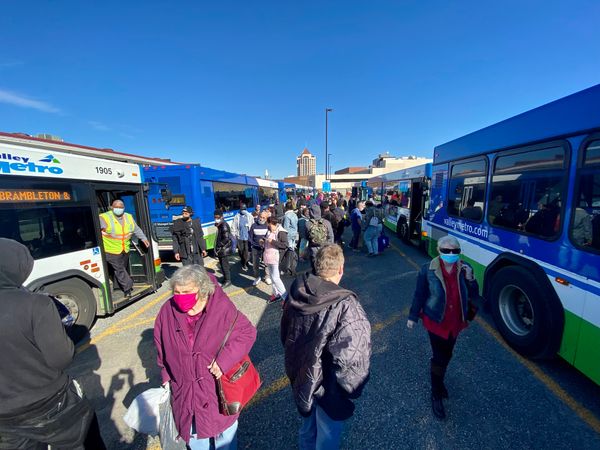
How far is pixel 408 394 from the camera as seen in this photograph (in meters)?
2.66

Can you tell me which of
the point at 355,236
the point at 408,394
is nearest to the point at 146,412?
the point at 408,394

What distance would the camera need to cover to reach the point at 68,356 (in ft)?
4.90

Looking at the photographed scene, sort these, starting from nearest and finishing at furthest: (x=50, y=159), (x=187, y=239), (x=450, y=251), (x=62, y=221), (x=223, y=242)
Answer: (x=450, y=251), (x=50, y=159), (x=62, y=221), (x=187, y=239), (x=223, y=242)

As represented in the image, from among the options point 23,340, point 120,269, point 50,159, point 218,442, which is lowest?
point 218,442

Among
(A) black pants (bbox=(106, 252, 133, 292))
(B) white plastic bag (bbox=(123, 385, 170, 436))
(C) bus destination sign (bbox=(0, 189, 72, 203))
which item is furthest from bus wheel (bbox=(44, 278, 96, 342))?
(B) white plastic bag (bbox=(123, 385, 170, 436))

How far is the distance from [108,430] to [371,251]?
6996 millimetres

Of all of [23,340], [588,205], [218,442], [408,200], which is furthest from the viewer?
[408,200]

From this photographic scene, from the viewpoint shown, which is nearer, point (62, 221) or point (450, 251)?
point (450, 251)

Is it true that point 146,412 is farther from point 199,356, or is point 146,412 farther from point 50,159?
point 50,159

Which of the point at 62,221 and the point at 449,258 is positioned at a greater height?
the point at 62,221

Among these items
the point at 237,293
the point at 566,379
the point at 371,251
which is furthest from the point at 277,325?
the point at 371,251

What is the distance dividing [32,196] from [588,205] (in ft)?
22.0

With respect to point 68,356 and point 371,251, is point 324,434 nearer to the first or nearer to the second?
point 68,356

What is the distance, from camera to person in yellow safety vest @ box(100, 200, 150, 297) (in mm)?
4641
